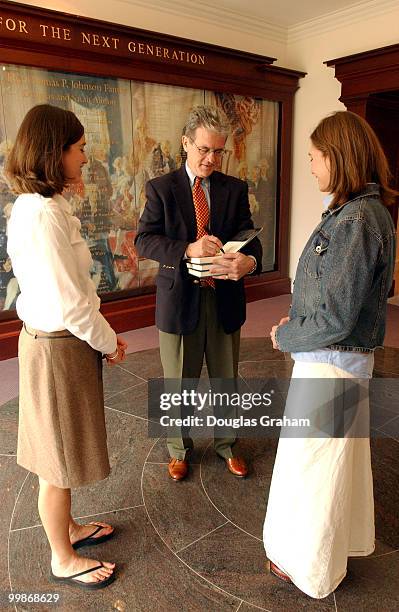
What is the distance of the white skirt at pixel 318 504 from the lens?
165 centimetres

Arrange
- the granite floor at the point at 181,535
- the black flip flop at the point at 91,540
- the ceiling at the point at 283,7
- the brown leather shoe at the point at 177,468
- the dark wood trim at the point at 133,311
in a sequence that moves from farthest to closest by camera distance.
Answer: the ceiling at the point at 283,7, the dark wood trim at the point at 133,311, the brown leather shoe at the point at 177,468, the black flip flop at the point at 91,540, the granite floor at the point at 181,535

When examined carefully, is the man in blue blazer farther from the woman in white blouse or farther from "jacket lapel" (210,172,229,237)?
the woman in white blouse

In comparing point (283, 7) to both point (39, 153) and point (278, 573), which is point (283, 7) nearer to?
point (39, 153)

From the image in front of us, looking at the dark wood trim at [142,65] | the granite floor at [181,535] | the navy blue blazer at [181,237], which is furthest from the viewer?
the dark wood trim at [142,65]

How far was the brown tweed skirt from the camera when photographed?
5.42 feet

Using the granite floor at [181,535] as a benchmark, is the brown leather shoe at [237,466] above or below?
above

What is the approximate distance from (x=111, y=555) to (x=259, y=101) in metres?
5.74

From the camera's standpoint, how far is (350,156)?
150 centimetres

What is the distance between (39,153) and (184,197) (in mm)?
958

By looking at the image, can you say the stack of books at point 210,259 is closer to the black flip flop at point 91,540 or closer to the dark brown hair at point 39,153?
the dark brown hair at point 39,153

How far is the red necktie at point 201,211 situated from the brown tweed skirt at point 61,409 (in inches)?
36.8

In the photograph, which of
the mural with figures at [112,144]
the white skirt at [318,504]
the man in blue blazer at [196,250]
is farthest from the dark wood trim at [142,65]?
the white skirt at [318,504]

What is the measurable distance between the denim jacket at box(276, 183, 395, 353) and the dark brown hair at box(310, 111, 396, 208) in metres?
0.04

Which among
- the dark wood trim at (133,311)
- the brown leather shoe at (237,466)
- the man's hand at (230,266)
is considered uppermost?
the man's hand at (230,266)
